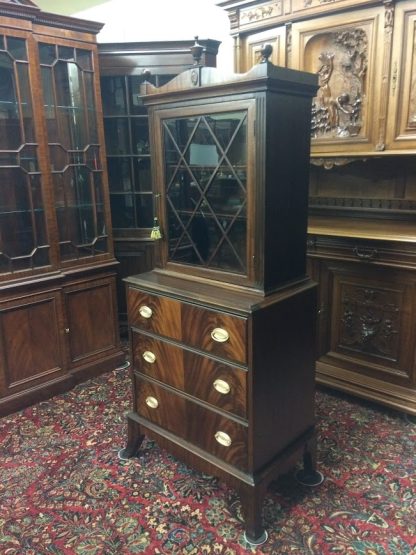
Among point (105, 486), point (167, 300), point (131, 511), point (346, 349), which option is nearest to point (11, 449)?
point (105, 486)

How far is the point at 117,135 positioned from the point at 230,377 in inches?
92.3

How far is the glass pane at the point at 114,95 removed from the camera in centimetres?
323

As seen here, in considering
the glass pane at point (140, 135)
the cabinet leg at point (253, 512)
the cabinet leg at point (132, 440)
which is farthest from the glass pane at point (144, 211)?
the cabinet leg at point (253, 512)

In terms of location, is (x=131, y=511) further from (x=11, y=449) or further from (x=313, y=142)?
(x=313, y=142)

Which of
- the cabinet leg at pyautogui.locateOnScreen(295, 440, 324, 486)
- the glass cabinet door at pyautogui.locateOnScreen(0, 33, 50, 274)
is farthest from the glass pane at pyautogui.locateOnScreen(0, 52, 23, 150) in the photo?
the cabinet leg at pyautogui.locateOnScreen(295, 440, 324, 486)

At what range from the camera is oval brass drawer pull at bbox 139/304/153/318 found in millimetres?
1889

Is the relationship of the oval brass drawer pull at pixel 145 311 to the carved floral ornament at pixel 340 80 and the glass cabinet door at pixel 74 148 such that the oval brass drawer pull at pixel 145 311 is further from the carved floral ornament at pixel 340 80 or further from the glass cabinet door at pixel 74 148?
the carved floral ornament at pixel 340 80

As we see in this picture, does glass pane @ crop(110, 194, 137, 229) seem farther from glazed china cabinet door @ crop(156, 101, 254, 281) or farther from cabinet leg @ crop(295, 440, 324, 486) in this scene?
cabinet leg @ crop(295, 440, 324, 486)

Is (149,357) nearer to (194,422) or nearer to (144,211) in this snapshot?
(194,422)

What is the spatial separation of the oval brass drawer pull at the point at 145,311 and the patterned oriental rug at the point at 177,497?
725 mm

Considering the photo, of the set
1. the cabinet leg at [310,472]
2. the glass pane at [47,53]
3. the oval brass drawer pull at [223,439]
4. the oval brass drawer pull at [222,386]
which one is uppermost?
the glass pane at [47,53]

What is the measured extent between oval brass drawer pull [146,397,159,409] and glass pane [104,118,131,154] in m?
2.02

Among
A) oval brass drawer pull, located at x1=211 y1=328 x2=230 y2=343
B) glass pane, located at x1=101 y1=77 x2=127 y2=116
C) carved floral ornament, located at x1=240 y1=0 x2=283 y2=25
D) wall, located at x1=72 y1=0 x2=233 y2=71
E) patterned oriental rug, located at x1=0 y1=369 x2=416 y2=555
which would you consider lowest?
patterned oriental rug, located at x1=0 y1=369 x2=416 y2=555

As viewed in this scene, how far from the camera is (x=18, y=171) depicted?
8.08ft
